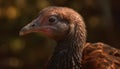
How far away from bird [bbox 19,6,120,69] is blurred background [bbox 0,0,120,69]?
2104mm

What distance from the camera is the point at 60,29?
4.17 meters

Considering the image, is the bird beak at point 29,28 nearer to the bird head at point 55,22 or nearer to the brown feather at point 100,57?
the bird head at point 55,22

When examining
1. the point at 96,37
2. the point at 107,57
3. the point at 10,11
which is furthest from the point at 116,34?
the point at 107,57

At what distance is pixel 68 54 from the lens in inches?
168

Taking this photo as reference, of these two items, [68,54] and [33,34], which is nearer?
[68,54]

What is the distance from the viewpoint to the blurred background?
21.0 ft

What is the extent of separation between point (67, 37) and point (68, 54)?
0.50ft

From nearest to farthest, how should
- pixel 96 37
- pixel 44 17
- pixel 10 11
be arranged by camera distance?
pixel 44 17 → pixel 10 11 → pixel 96 37

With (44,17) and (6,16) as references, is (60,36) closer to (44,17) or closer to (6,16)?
(44,17)

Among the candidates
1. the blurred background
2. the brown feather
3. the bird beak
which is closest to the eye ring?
the bird beak

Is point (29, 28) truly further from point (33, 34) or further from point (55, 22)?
point (33, 34)

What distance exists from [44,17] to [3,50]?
2.62 meters

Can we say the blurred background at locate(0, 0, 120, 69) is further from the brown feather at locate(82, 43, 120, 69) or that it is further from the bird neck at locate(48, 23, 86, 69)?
the bird neck at locate(48, 23, 86, 69)

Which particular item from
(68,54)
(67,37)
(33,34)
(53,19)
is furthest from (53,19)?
(33,34)
